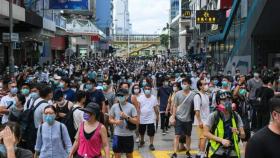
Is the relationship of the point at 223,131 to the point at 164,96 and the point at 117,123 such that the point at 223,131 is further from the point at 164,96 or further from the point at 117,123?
the point at 164,96

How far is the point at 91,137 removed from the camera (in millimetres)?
7129

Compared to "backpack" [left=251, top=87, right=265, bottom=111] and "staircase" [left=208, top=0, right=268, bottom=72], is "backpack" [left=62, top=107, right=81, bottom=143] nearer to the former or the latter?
"backpack" [left=251, top=87, right=265, bottom=111]

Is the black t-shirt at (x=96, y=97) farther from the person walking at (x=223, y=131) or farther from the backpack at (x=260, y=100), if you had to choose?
the person walking at (x=223, y=131)

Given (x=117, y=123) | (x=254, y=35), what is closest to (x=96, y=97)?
(x=117, y=123)

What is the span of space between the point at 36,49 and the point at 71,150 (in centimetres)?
3270

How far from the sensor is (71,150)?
7.36m

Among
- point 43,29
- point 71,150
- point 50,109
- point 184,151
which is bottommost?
point 184,151

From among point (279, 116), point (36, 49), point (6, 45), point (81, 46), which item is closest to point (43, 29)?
point (6, 45)

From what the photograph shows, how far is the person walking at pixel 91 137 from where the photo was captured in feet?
23.4

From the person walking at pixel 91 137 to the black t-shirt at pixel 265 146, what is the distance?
322cm

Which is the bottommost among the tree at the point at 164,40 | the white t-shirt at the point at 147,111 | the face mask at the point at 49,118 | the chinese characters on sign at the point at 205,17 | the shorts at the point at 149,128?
the shorts at the point at 149,128

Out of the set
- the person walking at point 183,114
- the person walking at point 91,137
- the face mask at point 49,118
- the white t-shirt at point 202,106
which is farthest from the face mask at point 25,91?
the person walking at point 91,137

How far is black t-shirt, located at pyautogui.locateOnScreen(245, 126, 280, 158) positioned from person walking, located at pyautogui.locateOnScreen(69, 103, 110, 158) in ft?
10.6

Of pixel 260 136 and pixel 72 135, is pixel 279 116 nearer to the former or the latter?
pixel 260 136
